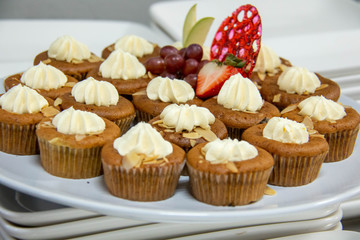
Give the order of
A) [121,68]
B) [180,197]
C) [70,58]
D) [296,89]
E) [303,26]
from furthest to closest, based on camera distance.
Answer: [303,26] → [70,58] → [121,68] → [296,89] → [180,197]

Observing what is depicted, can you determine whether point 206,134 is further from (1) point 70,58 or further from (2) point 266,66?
(1) point 70,58

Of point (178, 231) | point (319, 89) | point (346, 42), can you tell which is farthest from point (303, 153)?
point (346, 42)

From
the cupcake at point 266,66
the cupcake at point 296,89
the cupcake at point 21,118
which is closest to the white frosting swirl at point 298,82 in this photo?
the cupcake at point 296,89

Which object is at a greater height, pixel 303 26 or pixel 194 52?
pixel 194 52

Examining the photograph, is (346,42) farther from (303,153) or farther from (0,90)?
(0,90)

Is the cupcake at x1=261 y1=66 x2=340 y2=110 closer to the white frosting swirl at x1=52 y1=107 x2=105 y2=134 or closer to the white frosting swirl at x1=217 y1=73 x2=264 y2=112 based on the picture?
the white frosting swirl at x1=217 y1=73 x2=264 y2=112

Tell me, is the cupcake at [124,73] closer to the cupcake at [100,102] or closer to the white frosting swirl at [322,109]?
the cupcake at [100,102]

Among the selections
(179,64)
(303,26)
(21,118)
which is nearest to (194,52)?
(179,64)
